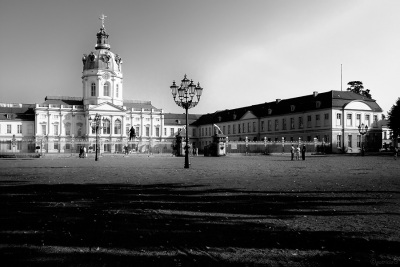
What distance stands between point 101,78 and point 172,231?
88.1 m

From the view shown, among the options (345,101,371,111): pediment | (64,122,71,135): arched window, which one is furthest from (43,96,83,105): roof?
(345,101,371,111): pediment

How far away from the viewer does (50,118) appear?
8788 centimetres

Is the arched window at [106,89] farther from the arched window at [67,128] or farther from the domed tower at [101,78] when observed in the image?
the arched window at [67,128]

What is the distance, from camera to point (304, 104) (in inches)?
2731

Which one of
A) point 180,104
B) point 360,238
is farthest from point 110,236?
point 180,104

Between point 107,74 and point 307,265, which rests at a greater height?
point 107,74

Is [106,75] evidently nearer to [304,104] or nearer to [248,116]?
[248,116]

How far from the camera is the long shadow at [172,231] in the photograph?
15.0 ft

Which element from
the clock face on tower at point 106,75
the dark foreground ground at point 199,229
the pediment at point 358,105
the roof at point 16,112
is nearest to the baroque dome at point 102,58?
the clock face on tower at point 106,75

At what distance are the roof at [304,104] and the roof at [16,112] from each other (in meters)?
46.9

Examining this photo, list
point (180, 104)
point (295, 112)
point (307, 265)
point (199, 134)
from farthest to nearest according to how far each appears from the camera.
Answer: point (199, 134), point (295, 112), point (180, 104), point (307, 265)

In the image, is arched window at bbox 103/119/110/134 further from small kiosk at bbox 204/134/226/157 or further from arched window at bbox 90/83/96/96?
small kiosk at bbox 204/134/226/157

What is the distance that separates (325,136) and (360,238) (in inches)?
2464

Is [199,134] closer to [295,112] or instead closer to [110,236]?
[295,112]
